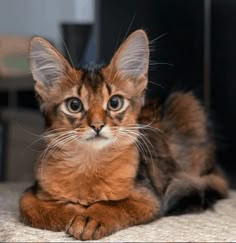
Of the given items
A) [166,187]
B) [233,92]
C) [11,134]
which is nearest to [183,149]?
[166,187]

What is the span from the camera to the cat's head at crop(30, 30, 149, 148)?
1384mm

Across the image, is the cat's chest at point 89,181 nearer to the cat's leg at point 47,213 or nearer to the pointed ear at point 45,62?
the cat's leg at point 47,213

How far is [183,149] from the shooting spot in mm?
1805

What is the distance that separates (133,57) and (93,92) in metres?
0.18

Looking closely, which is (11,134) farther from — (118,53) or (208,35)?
(118,53)

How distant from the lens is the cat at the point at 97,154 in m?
1.38

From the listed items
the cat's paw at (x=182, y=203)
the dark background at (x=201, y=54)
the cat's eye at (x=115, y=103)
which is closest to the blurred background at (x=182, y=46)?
the dark background at (x=201, y=54)

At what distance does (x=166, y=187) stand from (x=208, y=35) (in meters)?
0.70

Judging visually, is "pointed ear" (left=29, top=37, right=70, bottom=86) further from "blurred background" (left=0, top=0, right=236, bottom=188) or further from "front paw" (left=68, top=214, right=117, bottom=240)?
"front paw" (left=68, top=214, right=117, bottom=240)

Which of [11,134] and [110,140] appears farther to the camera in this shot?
[11,134]

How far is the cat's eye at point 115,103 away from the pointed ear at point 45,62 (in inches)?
5.9

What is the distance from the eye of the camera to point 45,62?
1493 millimetres

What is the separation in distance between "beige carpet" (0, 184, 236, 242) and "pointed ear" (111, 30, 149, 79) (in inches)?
15.7

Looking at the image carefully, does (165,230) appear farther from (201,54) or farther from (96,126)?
(201,54)
